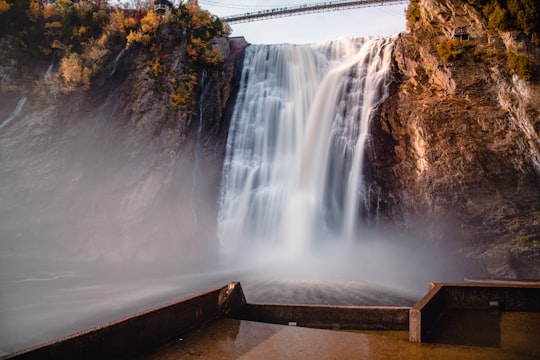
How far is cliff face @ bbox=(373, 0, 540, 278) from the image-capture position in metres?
15.9

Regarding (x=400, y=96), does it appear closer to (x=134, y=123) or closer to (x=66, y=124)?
(x=134, y=123)

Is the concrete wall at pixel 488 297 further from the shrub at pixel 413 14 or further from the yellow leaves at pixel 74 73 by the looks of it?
the yellow leaves at pixel 74 73

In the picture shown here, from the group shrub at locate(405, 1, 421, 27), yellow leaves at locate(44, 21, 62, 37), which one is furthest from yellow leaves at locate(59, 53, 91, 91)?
shrub at locate(405, 1, 421, 27)

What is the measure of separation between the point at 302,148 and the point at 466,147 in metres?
7.94

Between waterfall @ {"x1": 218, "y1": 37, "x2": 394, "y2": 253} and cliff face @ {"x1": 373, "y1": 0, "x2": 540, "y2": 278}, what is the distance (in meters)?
1.45

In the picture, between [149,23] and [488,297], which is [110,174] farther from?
[488,297]

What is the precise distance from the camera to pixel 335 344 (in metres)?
7.25

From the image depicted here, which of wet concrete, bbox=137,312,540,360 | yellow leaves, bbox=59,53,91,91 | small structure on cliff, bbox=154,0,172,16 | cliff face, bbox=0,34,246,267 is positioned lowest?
wet concrete, bbox=137,312,540,360

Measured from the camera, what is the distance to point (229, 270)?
17969 millimetres

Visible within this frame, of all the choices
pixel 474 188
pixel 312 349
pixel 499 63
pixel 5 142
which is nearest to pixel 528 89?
pixel 499 63

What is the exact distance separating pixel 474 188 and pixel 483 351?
11046 mm

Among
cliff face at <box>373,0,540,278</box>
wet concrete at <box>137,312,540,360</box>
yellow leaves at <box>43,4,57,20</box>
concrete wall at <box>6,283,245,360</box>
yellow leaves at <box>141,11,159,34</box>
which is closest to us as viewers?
concrete wall at <box>6,283,245,360</box>

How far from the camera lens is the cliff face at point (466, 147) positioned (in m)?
15.9

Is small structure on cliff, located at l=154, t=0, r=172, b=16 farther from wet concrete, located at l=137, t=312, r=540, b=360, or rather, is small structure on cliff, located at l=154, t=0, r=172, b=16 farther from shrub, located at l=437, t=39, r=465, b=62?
wet concrete, located at l=137, t=312, r=540, b=360
